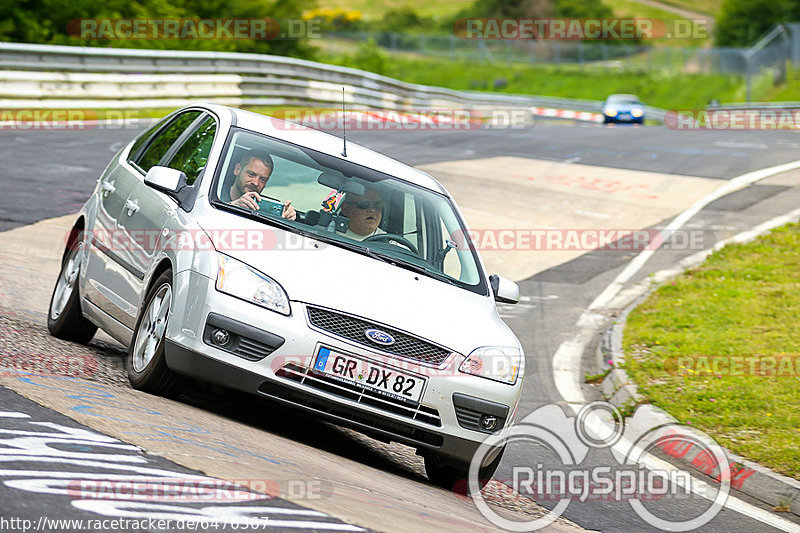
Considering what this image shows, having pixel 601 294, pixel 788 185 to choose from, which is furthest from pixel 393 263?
pixel 788 185

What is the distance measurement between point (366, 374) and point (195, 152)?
7.15 feet

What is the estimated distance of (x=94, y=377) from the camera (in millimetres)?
6387

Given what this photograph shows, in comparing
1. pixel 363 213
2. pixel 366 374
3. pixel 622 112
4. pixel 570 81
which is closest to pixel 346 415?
pixel 366 374

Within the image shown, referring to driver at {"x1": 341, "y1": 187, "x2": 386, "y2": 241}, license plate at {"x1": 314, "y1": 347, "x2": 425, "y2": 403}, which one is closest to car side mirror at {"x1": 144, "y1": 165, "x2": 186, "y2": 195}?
driver at {"x1": 341, "y1": 187, "x2": 386, "y2": 241}

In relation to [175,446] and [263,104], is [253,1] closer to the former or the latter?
[263,104]

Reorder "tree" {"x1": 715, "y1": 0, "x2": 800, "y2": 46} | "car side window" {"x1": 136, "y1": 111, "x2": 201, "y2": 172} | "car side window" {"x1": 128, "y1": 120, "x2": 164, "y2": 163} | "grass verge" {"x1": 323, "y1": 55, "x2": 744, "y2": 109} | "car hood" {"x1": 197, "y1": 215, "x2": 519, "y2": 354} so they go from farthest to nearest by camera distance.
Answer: "tree" {"x1": 715, "y1": 0, "x2": 800, "y2": 46}
"grass verge" {"x1": 323, "y1": 55, "x2": 744, "y2": 109}
"car side window" {"x1": 128, "y1": 120, "x2": 164, "y2": 163}
"car side window" {"x1": 136, "y1": 111, "x2": 201, "y2": 172}
"car hood" {"x1": 197, "y1": 215, "x2": 519, "y2": 354}

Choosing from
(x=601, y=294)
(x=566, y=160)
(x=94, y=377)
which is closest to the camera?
(x=94, y=377)

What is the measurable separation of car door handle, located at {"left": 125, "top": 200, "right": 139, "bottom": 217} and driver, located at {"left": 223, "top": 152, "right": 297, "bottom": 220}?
749mm

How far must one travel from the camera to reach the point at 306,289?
18.8 ft

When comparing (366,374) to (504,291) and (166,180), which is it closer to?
(504,291)

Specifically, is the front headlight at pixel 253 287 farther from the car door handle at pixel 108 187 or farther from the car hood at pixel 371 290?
the car door handle at pixel 108 187

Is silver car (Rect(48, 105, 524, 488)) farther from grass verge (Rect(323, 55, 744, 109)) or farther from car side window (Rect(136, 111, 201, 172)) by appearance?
grass verge (Rect(323, 55, 744, 109))

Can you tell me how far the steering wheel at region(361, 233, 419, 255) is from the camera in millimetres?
6652

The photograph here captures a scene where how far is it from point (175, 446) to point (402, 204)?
262 centimetres
